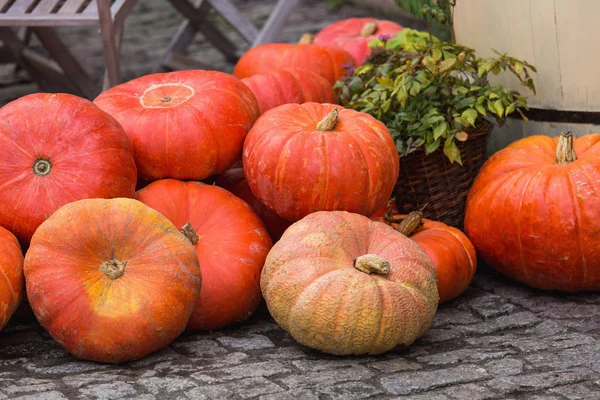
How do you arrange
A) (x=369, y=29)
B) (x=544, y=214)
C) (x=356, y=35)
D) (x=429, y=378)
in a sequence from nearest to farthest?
(x=429, y=378), (x=544, y=214), (x=369, y=29), (x=356, y=35)

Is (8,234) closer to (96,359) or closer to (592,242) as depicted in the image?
(96,359)

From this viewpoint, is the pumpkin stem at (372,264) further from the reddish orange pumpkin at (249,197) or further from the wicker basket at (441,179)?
the wicker basket at (441,179)

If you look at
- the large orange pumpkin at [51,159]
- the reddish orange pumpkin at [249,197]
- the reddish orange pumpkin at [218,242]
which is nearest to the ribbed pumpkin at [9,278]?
the large orange pumpkin at [51,159]

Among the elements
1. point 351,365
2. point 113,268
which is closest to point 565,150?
point 351,365

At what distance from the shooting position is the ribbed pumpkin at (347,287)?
2.54m

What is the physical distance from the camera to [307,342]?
8.62ft

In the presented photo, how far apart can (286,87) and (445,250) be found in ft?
3.84

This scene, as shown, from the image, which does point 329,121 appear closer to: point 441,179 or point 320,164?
point 320,164

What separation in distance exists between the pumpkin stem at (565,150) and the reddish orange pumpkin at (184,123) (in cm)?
126

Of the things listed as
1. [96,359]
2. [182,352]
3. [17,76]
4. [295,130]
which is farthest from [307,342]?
[17,76]

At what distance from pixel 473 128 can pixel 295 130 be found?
35.5 inches

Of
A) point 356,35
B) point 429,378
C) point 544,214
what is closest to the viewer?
point 429,378

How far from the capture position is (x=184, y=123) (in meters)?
3.19

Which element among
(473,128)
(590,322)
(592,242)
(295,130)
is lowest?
(590,322)
